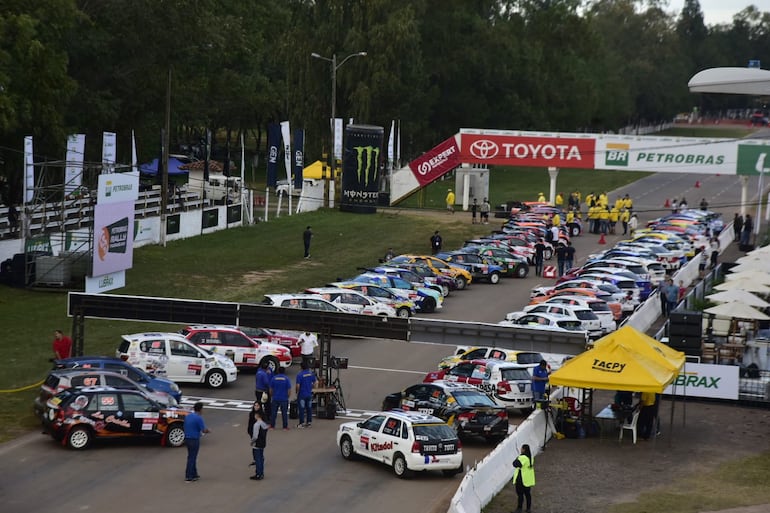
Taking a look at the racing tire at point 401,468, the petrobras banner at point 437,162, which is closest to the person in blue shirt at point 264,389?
the racing tire at point 401,468

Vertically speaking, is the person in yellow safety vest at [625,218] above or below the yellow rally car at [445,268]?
above

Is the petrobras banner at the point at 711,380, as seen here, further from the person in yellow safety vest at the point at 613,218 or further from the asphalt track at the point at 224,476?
the person in yellow safety vest at the point at 613,218

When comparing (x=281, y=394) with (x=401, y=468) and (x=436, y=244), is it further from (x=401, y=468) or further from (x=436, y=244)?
(x=436, y=244)

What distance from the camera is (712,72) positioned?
3055cm

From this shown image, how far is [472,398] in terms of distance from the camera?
93.8ft

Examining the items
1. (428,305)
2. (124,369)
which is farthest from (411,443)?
(428,305)

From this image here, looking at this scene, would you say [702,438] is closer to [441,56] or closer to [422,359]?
[422,359]

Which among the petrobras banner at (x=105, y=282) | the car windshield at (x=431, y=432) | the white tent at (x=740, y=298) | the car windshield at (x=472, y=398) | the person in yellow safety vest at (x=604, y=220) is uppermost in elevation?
the person in yellow safety vest at (x=604, y=220)

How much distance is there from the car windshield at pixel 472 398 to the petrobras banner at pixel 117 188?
18825 mm

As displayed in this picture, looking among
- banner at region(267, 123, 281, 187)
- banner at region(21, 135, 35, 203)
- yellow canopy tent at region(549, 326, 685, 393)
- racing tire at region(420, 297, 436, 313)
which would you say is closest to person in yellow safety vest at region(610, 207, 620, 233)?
banner at region(267, 123, 281, 187)

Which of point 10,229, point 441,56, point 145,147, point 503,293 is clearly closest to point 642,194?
point 441,56

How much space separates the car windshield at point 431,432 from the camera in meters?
25.0

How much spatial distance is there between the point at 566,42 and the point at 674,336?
91.5 m

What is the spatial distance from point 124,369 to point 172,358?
9.32ft
